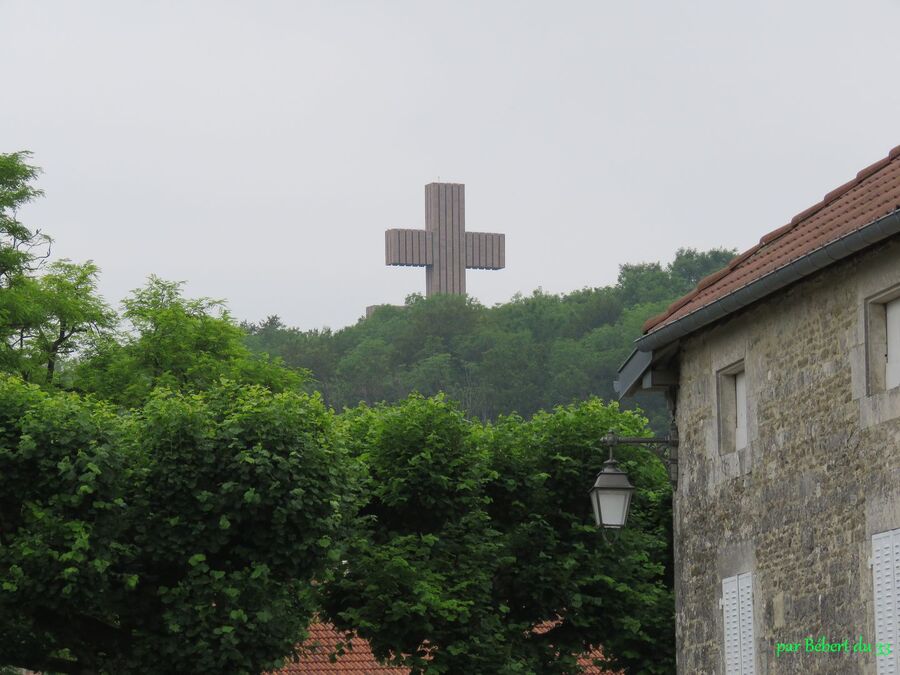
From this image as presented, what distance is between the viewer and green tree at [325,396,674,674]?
22.1 m

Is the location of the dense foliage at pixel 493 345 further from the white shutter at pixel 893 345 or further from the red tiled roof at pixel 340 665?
the white shutter at pixel 893 345

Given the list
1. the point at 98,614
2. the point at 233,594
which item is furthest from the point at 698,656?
the point at 98,614

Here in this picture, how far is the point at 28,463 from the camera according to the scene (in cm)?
2014

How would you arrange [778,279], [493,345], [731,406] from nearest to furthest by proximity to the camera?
1. [778,279]
2. [731,406]
3. [493,345]

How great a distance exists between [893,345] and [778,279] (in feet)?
4.91

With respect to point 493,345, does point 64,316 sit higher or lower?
lower

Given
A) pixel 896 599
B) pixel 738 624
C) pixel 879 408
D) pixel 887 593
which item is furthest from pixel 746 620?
pixel 879 408

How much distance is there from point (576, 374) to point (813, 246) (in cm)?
7244

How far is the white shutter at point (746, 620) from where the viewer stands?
17.7m

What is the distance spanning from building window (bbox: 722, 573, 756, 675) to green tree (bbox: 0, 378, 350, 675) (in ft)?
15.1

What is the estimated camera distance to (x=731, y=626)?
59.8 ft

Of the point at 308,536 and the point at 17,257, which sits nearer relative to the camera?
the point at 308,536

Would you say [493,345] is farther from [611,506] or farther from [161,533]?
[611,506]

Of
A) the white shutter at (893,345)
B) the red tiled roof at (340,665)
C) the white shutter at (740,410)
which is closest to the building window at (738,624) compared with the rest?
the white shutter at (740,410)
